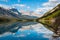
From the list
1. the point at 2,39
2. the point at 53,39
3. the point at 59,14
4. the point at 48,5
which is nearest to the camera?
the point at 53,39

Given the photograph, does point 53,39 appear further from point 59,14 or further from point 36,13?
point 59,14

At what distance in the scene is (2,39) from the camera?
16641 millimetres

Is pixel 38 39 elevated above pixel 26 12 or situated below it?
below

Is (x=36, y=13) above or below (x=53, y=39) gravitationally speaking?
above

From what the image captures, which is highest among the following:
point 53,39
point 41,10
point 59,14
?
point 59,14

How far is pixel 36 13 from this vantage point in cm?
5497

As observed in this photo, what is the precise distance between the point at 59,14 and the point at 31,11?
2148 cm

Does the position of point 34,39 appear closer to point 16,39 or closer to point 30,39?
point 30,39

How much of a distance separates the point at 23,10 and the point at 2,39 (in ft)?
134

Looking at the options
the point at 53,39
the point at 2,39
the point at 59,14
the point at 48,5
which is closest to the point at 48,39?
the point at 53,39

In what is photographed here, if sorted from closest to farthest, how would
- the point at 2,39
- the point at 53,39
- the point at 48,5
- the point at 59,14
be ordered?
the point at 53,39
the point at 2,39
the point at 48,5
the point at 59,14

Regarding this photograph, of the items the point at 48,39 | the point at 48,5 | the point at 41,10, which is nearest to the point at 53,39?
the point at 48,39

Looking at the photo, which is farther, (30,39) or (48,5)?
(48,5)

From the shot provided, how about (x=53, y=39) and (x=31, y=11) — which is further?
(x=31, y=11)
